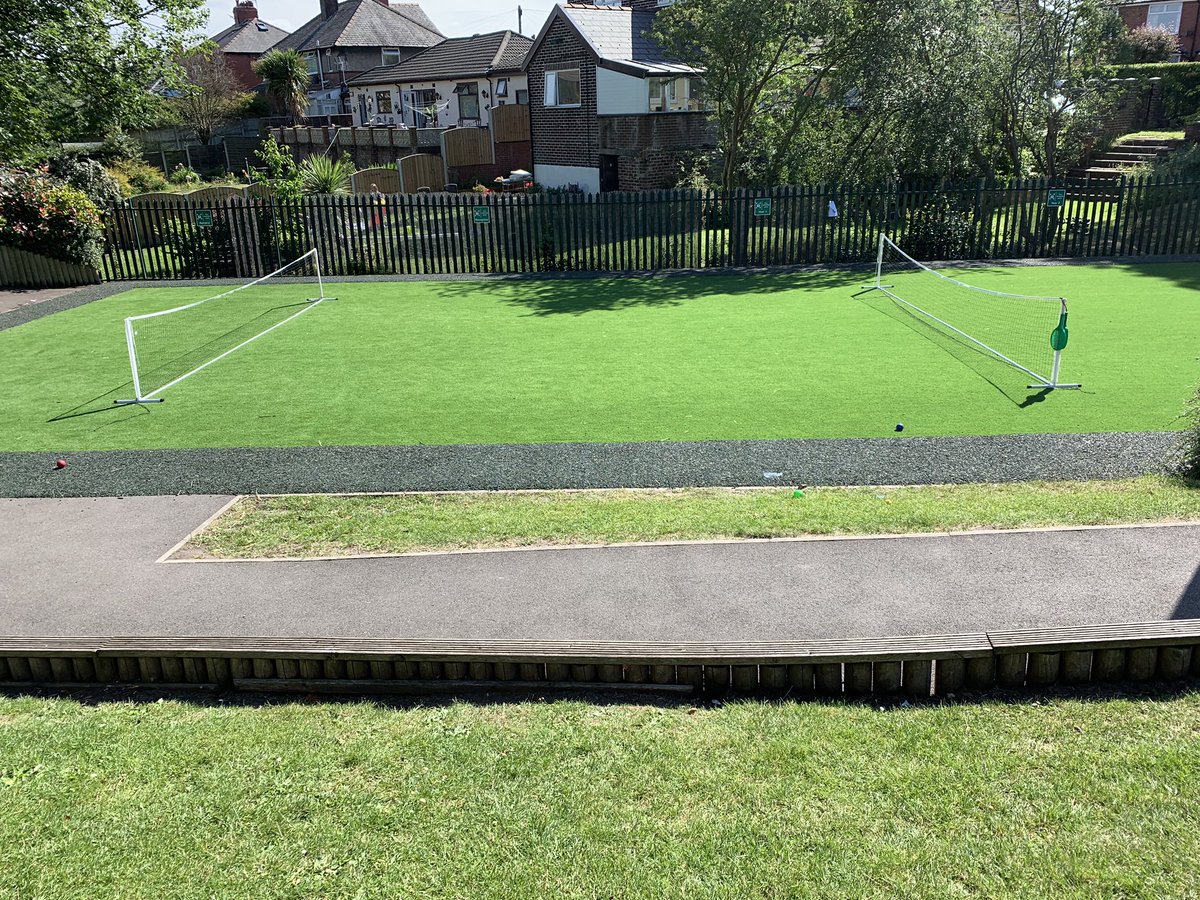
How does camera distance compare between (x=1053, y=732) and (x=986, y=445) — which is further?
(x=986, y=445)

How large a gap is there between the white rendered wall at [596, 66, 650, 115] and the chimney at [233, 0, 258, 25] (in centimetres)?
5436

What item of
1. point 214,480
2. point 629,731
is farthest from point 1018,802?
point 214,480

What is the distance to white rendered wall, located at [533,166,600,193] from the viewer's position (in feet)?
107

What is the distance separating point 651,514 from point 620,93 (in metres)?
26.2

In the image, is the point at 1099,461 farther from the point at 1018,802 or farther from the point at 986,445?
the point at 1018,802

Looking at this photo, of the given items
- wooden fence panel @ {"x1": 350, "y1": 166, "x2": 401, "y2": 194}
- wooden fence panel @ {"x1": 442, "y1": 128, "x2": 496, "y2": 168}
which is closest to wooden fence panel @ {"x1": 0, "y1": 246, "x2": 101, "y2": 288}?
wooden fence panel @ {"x1": 350, "y1": 166, "x2": 401, "y2": 194}

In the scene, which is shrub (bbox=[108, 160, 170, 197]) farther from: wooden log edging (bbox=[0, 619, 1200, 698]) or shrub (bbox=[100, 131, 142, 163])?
wooden log edging (bbox=[0, 619, 1200, 698])

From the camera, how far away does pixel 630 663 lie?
201 inches

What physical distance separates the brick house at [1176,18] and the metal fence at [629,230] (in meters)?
24.0

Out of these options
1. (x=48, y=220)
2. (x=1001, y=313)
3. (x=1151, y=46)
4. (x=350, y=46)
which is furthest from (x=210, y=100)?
(x=1001, y=313)

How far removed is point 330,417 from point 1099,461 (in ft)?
26.9

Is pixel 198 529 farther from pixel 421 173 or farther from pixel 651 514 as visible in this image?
pixel 421 173

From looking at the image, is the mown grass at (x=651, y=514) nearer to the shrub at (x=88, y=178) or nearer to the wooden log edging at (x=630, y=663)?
the wooden log edging at (x=630, y=663)

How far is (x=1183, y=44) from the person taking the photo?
130ft
